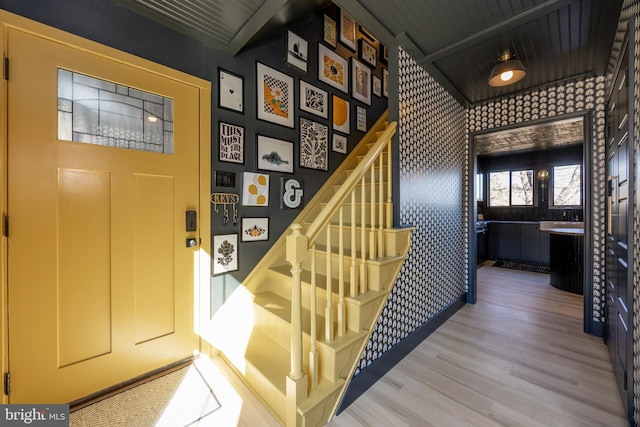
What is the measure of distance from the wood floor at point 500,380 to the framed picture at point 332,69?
294 cm

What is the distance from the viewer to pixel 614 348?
189 centimetres

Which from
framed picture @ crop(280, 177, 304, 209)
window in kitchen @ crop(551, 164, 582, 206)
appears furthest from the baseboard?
window in kitchen @ crop(551, 164, 582, 206)

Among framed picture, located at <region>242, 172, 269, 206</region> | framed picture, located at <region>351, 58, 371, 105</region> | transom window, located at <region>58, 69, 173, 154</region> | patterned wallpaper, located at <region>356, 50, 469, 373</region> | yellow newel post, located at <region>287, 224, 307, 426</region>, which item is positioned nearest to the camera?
yellow newel post, located at <region>287, 224, 307, 426</region>

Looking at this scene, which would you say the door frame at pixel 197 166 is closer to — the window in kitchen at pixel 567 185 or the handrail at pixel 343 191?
the handrail at pixel 343 191

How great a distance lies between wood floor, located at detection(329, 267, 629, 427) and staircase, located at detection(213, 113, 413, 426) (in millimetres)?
284

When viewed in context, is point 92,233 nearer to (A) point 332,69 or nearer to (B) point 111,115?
(B) point 111,115

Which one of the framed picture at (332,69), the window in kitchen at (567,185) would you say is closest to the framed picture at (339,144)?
the framed picture at (332,69)

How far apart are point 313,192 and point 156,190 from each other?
147 centimetres

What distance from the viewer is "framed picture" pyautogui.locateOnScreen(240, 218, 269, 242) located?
7.46ft

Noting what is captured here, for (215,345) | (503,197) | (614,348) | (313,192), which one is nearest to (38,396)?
(215,345)

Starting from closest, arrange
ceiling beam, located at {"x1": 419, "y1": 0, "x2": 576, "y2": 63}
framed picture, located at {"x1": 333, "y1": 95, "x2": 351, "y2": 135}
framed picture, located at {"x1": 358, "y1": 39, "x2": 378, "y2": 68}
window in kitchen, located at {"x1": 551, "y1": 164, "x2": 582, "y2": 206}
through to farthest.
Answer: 1. ceiling beam, located at {"x1": 419, "y1": 0, "x2": 576, "y2": 63}
2. framed picture, located at {"x1": 333, "y1": 95, "x2": 351, "y2": 135}
3. framed picture, located at {"x1": 358, "y1": 39, "x2": 378, "y2": 68}
4. window in kitchen, located at {"x1": 551, "y1": 164, "x2": 582, "y2": 206}

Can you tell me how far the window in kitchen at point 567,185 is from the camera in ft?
17.7

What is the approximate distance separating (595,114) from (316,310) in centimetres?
332

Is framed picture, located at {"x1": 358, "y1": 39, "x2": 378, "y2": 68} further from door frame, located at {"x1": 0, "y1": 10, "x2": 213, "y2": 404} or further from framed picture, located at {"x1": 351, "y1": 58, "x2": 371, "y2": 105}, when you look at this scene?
door frame, located at {"x1": 0, "y1": 10, "x2": 213, "y2": 404}
